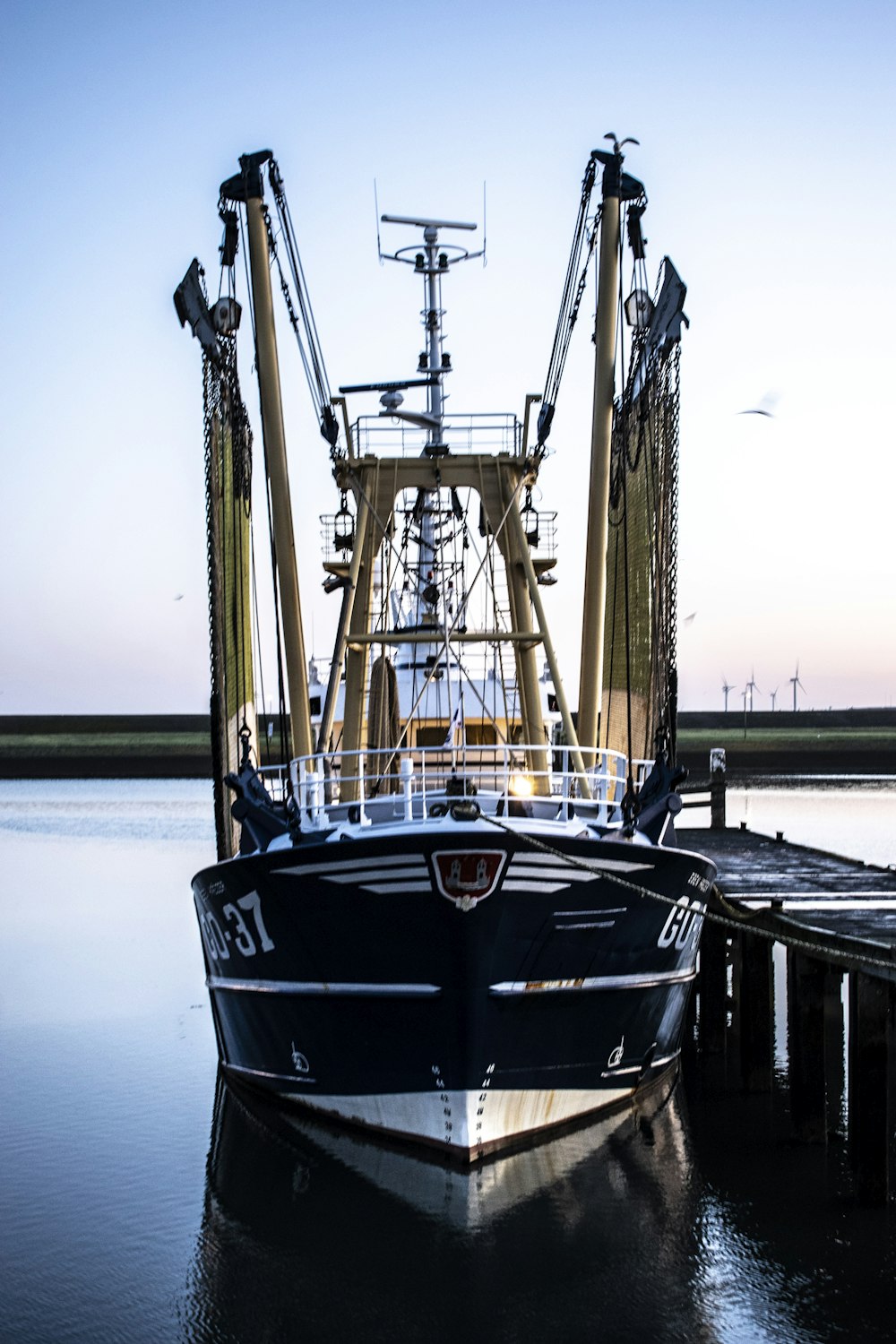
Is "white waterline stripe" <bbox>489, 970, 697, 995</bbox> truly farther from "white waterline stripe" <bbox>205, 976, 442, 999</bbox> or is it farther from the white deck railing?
the white deck railing

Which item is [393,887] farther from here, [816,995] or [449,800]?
[816,995]

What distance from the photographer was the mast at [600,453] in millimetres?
15711

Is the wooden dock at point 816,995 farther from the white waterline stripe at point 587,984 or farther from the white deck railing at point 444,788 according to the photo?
the white deck railing at point 444,788

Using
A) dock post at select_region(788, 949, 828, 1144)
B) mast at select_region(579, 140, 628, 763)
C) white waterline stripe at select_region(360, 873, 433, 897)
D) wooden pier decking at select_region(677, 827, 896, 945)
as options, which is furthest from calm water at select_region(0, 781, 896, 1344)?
mast at select_region(579, 140, 628, 763)

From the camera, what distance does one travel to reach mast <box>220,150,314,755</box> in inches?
616

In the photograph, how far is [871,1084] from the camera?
38.0ft

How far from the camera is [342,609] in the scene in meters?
16.0

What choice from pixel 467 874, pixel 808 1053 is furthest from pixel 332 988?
pixel 808 1053

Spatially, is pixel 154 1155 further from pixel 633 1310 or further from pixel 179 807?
pixel 179 807

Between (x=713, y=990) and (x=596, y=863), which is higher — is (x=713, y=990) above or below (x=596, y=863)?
below

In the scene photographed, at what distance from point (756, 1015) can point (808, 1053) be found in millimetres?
2370

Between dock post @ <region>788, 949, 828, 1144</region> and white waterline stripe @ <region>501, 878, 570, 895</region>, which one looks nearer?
white waterline stripe @ <region>501, 878, 570, 895</region>

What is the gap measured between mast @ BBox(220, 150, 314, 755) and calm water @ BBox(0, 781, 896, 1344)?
15.4ft

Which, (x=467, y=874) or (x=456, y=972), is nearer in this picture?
(x=467, y=874)
